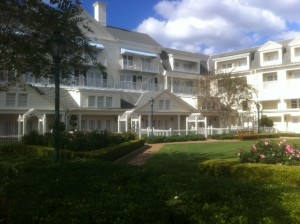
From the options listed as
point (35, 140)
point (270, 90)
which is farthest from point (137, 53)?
point (35, 140)

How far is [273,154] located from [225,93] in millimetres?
32413

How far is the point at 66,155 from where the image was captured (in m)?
15.8

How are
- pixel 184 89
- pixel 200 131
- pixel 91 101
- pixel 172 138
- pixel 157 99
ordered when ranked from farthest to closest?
pixel 184 89
pixel 157 99
pixel 200 131
pixel 91 101
pixel 172 138

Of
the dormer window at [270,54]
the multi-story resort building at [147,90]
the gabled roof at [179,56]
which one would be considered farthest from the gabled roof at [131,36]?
the dormer window at [270,54]

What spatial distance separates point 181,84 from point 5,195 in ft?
155

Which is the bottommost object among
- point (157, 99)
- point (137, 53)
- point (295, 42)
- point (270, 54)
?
point (157, 99)

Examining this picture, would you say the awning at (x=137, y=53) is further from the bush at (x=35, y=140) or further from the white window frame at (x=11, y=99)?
the bush at (x=35, y=140)

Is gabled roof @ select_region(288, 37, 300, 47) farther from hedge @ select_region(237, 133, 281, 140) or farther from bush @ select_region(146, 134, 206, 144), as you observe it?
bush @ select_region(146, 134, 206, 144)

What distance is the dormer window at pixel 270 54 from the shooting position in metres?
48.3

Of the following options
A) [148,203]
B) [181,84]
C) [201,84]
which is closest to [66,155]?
[148,203]

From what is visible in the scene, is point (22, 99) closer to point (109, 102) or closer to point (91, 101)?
point (91, 101)

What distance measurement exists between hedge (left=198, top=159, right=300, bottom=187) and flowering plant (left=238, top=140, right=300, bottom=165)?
715 mm

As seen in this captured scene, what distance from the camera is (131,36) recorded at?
5112 cm

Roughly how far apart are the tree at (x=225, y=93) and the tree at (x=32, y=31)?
30.8 metres
